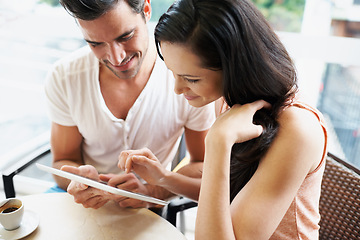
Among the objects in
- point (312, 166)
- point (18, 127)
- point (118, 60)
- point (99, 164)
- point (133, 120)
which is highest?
point (118, 60)

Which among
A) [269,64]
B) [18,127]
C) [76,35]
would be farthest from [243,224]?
[18,127]

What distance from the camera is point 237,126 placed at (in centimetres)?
88

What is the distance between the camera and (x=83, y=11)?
1.11 m

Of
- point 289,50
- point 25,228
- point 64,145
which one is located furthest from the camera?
point 289,50

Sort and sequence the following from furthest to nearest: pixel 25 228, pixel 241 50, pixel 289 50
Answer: pixel 289 50, pixel 25 228, pixel 241 50

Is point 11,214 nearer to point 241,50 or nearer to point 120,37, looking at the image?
point 120,37

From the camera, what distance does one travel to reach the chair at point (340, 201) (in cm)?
124

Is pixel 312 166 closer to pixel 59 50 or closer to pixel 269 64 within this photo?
pixel 269 64

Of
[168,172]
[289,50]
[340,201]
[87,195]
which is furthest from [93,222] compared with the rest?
[289,50]

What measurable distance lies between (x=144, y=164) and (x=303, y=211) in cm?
51

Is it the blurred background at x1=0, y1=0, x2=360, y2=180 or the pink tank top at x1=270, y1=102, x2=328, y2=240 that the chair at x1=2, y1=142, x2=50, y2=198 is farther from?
the pink tank top at x1=270, y1=102, x2=328, y2=240

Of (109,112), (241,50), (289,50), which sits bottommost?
(109,112)

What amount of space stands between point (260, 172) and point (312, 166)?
6.1 inches

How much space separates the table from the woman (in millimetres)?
172
